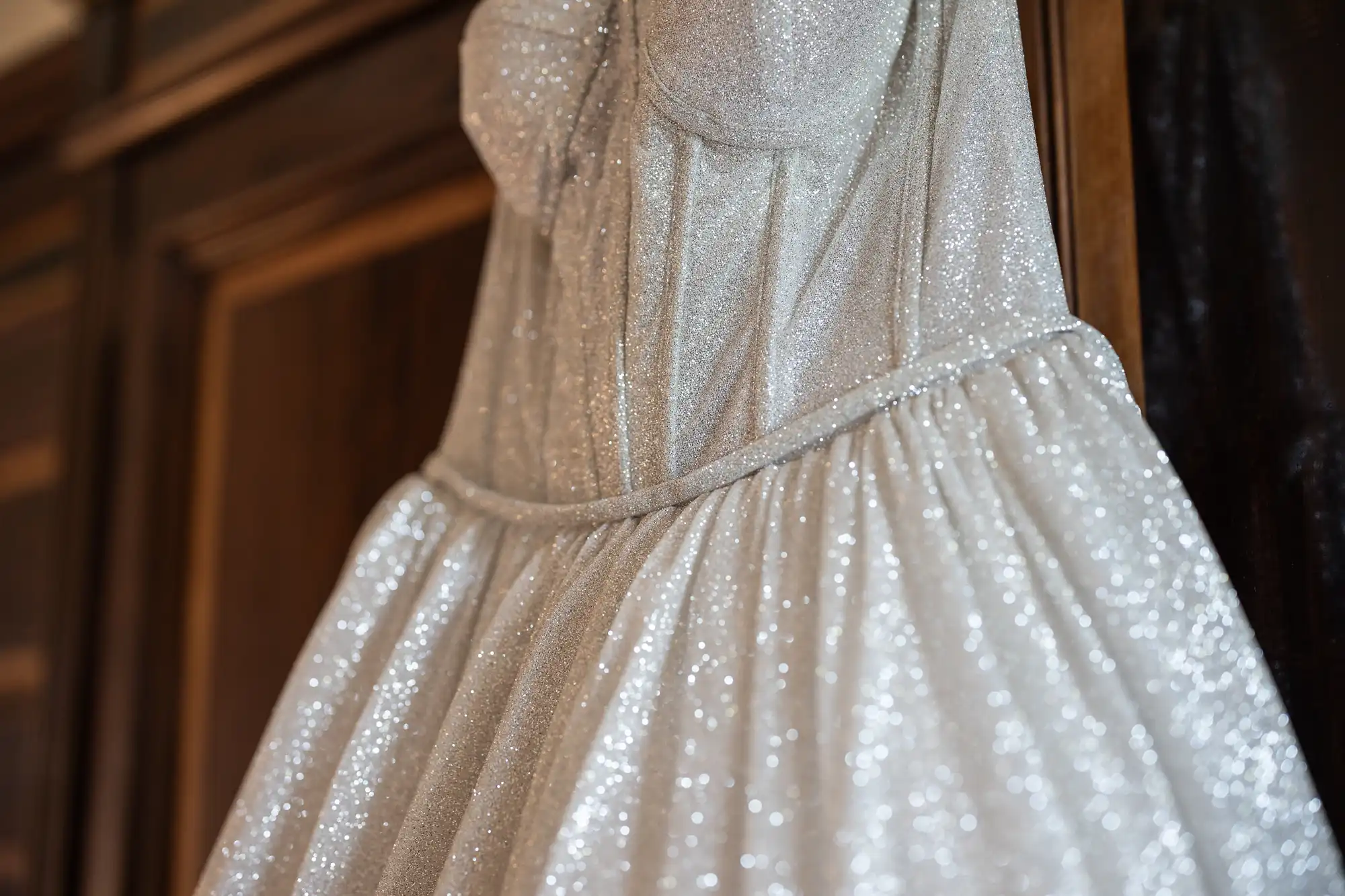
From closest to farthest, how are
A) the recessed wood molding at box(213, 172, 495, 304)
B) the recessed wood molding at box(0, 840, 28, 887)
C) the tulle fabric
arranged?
the tulle fabric
the recessed wood molding at box(213, 172, 495, 304)
the recessed wood molding at box(0, 840, 28, 887)

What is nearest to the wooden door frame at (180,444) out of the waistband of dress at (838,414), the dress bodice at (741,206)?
the dress bodice at (741,206)

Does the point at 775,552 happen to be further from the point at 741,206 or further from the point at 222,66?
the point at 222,66

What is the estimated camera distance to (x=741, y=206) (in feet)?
1.62

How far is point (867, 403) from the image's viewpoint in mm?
437

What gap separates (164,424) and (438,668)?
21.3 inches

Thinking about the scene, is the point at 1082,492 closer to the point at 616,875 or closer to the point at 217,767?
the point at 616,875

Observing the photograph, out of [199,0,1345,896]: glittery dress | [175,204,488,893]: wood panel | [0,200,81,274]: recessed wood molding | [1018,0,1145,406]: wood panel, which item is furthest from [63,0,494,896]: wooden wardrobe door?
[1018,0,1145,406]: wood panel

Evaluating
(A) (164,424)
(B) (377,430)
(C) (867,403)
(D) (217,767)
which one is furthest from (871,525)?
(A) (164,424)

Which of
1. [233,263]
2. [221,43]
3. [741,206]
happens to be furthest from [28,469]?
[741,206]

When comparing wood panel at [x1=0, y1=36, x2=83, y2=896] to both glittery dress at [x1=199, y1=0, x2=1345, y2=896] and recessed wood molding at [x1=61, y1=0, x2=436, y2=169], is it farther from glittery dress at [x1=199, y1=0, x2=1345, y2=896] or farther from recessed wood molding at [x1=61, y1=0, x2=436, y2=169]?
glittery dress at [x1=199, y1=0, x2=1345, y2=896]

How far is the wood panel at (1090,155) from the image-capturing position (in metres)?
0.52

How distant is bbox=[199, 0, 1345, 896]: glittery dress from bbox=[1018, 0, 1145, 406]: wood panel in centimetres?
9

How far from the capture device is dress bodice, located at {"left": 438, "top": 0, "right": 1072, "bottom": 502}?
44 centimetres

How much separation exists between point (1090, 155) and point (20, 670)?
0.98 m
